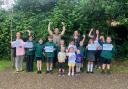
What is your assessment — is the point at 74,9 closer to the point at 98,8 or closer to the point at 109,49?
the point at 98,8

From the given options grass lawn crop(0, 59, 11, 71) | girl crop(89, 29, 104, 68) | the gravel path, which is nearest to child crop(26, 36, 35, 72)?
the gravel path

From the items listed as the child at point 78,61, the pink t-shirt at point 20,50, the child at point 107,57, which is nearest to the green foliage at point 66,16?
the pink t-shirt at point 20,50

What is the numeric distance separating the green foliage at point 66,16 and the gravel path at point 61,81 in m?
2.95

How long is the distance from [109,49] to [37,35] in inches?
161

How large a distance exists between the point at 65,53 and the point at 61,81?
1834 mm

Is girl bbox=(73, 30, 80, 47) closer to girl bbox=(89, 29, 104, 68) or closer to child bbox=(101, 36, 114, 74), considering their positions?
girl bbox=(89, 29, 104, 68)

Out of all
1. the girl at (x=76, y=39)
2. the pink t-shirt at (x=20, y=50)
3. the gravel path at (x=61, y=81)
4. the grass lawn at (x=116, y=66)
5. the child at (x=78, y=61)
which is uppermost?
the girl at (x=76, y=39)

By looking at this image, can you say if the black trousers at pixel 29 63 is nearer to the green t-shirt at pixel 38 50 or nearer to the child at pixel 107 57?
the green t-shirt at pixel 38 50

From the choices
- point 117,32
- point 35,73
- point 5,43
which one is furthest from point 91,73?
point 5,43

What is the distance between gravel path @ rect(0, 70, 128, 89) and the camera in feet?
50.2

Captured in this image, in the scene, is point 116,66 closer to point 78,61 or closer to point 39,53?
point 78,61

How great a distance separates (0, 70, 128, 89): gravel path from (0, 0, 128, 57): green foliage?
2.95 meters

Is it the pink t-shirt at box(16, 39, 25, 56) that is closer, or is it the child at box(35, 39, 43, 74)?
the child at box(35, 39, 43, 74)

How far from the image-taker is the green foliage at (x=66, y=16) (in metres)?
19.3
